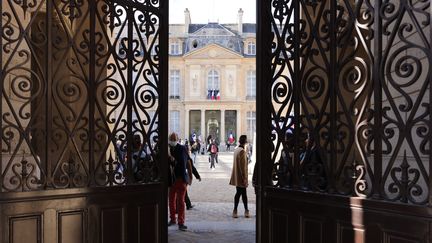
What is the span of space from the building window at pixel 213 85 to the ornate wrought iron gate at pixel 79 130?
52.6 meters

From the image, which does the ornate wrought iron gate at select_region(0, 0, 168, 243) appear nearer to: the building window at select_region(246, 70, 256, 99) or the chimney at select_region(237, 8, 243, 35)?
the building window at select_region(246, 70, 256, 99)

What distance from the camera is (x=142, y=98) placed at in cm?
544

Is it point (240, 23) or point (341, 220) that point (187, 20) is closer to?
point (240, 23)

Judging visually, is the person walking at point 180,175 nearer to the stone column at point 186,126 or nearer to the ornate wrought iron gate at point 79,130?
the ornate wrought iron gate at point 79,130

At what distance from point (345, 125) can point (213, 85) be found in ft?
179

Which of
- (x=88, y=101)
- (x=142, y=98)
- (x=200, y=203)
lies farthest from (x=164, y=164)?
(x=200, y=203)

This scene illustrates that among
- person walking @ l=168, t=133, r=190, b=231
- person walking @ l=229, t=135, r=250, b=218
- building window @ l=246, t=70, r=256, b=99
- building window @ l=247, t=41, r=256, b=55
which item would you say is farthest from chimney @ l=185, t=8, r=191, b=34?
person walking @ l=168, t=133, r=190, b=231

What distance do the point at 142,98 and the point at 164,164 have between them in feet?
2.60

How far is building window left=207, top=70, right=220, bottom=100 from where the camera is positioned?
58344 millimetres

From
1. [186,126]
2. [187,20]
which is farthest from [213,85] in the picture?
[187,20]

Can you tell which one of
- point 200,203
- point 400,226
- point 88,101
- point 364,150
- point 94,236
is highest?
point 88,101

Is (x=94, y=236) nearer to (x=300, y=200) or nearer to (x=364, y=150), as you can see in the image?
(x=300, y=200)

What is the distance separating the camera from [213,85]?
193ft

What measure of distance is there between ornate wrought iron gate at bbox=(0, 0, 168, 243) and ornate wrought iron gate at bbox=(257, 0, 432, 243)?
125 centimetres
